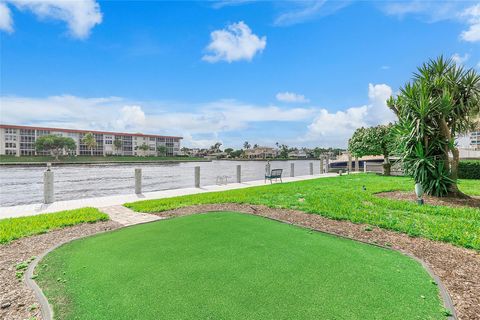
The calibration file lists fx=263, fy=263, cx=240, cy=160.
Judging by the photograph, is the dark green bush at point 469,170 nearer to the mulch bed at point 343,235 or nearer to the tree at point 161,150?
the mulch bed at point 343,235

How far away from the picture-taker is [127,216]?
796 cm

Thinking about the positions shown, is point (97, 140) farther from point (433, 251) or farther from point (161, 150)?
point (433, 251)

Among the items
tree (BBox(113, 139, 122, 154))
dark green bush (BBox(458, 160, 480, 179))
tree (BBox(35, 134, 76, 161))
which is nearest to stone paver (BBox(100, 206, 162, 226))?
dark green bush (BBox(458, 160, 480, 179))

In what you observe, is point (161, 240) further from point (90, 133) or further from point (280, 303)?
point (90, 133)

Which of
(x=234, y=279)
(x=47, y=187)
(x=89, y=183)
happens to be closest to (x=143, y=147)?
(x=89, y=183)

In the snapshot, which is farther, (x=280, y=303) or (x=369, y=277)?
(x=369, y=277)

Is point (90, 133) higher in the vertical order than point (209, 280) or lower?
higher

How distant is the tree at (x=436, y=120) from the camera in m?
9.55

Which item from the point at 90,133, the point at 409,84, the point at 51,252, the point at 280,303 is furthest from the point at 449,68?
the point at 90,133

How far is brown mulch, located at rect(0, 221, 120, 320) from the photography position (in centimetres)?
313

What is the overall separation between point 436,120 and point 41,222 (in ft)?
44.6

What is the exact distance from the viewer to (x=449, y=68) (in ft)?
33.7

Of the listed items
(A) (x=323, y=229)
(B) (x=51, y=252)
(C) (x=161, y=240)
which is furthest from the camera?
(A) (x=323, y=229)

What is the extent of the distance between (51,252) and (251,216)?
4527 millimetres
